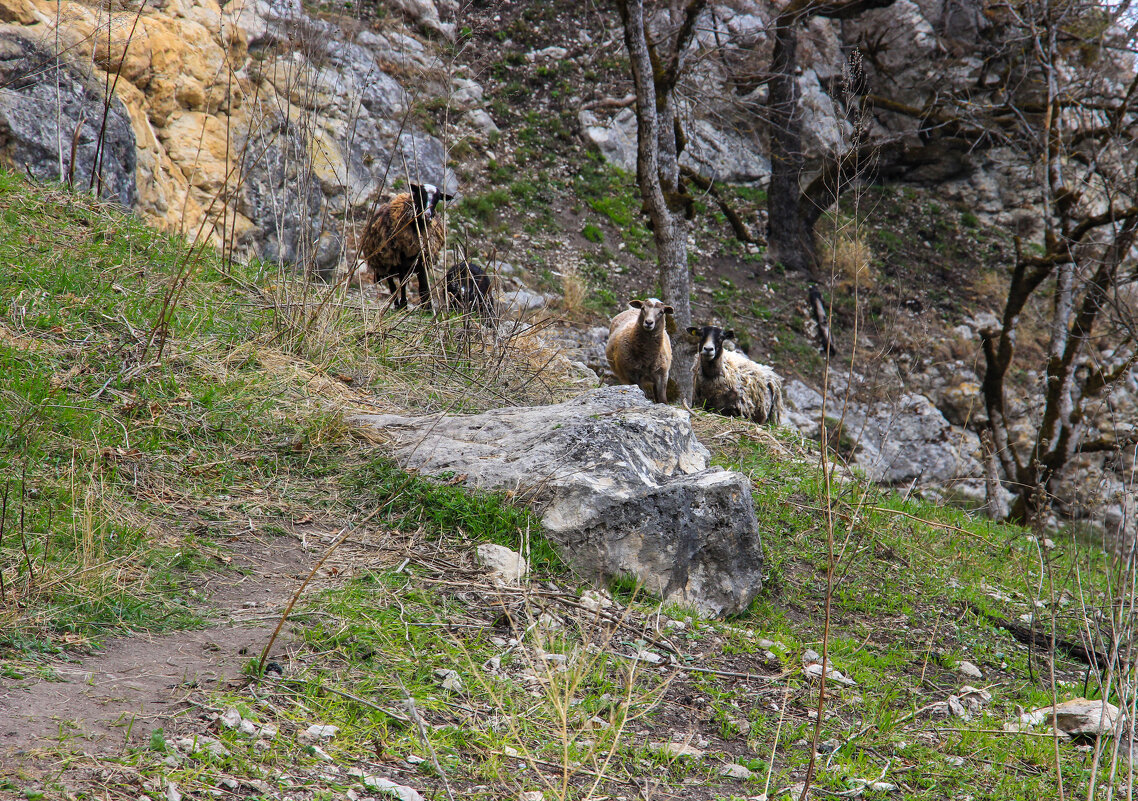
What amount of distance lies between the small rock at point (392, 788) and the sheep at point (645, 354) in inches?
263

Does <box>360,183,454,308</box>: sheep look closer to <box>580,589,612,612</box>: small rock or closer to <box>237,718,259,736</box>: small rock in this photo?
<box>580,589,612,612</box>: small rock

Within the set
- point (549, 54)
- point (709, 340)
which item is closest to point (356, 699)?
point (709, 340)

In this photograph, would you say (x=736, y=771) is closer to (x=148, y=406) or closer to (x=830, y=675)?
(x=830, y=675)

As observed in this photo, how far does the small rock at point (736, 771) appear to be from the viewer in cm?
273

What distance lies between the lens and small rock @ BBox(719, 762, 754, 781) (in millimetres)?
2730

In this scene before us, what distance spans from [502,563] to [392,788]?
156 centimetres

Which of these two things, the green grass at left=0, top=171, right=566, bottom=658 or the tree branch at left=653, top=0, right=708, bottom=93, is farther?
the tree branch at left=653, top=0, right=708, bottom=93

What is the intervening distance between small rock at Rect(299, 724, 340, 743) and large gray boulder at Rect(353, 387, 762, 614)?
167cm

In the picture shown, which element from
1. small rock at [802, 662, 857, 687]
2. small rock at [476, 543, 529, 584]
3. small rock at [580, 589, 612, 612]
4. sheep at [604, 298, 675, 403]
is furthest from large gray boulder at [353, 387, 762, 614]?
sheep at [604, 298, 675, 403]

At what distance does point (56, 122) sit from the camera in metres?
7.17

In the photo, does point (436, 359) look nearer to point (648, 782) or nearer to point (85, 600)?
point (85, 600)

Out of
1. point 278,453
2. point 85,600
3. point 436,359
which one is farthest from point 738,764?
point 436,359

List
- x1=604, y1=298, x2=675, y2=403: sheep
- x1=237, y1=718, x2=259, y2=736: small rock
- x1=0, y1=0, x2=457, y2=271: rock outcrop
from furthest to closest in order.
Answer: x1=604, y1=298, x2=675, y2=403: sheep, x1=0, y1=0, x2=457, y2=271: rock outcrop, x1=237, y1=718, x2=259, y2=736: small rock

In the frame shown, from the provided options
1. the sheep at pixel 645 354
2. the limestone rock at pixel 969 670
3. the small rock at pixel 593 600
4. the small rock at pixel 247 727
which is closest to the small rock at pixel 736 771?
the small rock at pixel 593 600
